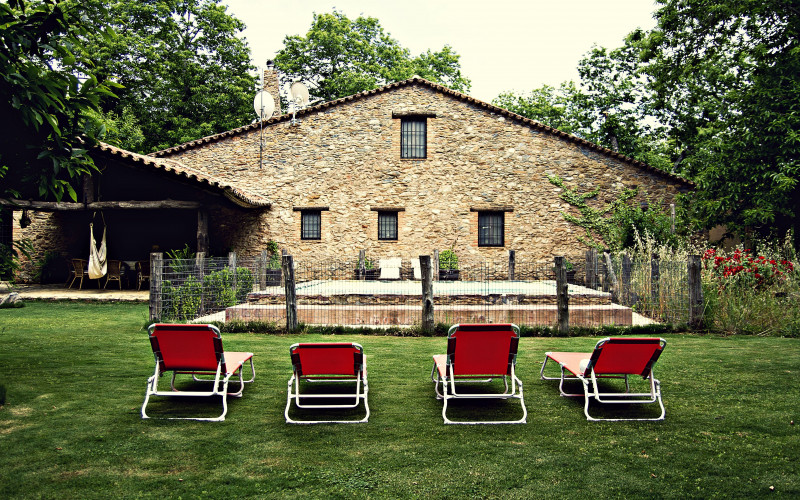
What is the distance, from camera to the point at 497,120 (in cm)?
1741

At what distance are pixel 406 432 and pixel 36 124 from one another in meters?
3.81

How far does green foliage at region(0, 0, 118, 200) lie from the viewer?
4277 millimetres

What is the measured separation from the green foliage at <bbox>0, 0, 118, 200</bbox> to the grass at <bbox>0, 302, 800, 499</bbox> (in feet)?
6.31

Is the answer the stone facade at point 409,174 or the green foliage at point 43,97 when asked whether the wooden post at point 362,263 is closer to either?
the stone facade at point 409,174

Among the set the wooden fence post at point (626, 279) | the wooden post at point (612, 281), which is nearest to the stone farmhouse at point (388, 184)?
the wooden post at point (612, 281)

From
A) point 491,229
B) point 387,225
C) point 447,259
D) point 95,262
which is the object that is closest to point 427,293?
point 447,259

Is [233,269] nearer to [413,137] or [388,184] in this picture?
[388,184]

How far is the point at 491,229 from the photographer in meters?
17.4

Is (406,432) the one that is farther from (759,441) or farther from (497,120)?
(497,120)

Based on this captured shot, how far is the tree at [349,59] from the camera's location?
96.5 ft

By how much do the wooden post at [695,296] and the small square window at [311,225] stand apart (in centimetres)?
1137

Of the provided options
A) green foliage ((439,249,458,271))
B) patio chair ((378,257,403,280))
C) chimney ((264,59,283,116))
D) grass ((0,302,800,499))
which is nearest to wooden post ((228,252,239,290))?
grass ((0,302,800,499))

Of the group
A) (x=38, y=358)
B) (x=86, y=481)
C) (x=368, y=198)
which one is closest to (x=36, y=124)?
(x=86, y=481)

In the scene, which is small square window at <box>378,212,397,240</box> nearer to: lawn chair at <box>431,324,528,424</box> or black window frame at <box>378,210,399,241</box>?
black window frame at <box>378,210,399,241</box>
